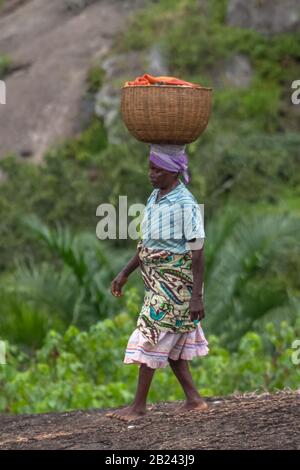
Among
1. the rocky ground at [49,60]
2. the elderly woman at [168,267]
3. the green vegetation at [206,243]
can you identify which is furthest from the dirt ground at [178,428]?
the rocky ground at [49,60]

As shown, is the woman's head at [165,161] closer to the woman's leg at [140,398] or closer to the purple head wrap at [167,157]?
the purple head wrap at [167,157]

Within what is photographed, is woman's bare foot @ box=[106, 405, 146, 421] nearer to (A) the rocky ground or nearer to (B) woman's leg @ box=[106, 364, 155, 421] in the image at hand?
(B) woman's leg @ box=[106, 364, 155, 421]

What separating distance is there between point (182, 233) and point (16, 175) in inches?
410

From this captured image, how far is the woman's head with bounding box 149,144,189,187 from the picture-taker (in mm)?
5223

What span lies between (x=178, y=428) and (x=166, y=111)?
145 cm

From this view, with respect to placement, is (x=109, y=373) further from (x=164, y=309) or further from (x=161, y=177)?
(x=161, y=177)

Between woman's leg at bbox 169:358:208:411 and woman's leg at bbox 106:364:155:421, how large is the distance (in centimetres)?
15

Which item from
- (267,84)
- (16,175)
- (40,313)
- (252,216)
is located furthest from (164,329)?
(267,84)

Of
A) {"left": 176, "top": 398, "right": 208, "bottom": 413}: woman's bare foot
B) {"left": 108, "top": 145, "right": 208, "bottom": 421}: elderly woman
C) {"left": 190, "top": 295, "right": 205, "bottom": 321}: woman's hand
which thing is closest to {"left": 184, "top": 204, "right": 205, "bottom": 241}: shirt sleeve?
{"left": 108, "top": 145, "right": 208, "bottom": 421}: elderly woman

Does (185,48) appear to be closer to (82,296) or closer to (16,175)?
(16,175)

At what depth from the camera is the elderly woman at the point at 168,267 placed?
517cm

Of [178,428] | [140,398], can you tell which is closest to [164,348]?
[140,398]

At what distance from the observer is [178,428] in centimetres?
501

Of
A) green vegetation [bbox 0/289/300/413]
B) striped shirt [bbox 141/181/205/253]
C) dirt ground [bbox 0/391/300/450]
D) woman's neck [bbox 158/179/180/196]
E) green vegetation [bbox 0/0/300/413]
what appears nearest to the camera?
dirt ground [bbox 0/391/300/450]
